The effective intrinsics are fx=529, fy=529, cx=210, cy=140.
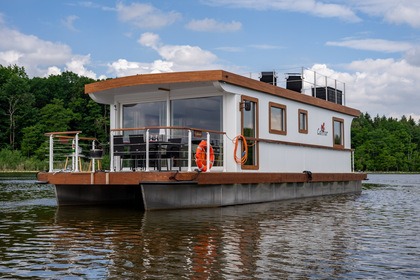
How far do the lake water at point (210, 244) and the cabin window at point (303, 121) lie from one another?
15.3 feet

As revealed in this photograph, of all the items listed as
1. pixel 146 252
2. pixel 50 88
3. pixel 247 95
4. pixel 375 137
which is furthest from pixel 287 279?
pixel 375 137

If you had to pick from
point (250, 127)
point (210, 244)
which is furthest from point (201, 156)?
point (210, 244)

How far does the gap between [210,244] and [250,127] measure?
661 centimetres

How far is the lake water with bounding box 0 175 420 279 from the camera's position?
5.78m

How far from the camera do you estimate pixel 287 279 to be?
17.7ft

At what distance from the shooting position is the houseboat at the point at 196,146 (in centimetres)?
1159

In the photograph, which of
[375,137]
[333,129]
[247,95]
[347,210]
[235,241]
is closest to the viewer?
[235,241]

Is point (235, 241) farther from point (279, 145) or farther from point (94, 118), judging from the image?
point (94, 118)

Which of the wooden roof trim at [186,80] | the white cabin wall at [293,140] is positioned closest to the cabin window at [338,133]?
the white cabin wall at [293,140]

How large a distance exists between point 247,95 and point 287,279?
8540mm

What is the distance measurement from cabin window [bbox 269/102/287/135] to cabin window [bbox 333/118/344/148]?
4.14 m

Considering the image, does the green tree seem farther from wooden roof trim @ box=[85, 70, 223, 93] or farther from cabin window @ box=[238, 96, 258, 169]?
cabin window @ box=[238, 96, 258, 169]

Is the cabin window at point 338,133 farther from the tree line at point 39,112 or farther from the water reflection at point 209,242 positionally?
the tree line at point 39,112

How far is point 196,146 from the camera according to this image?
13008 millimetres
